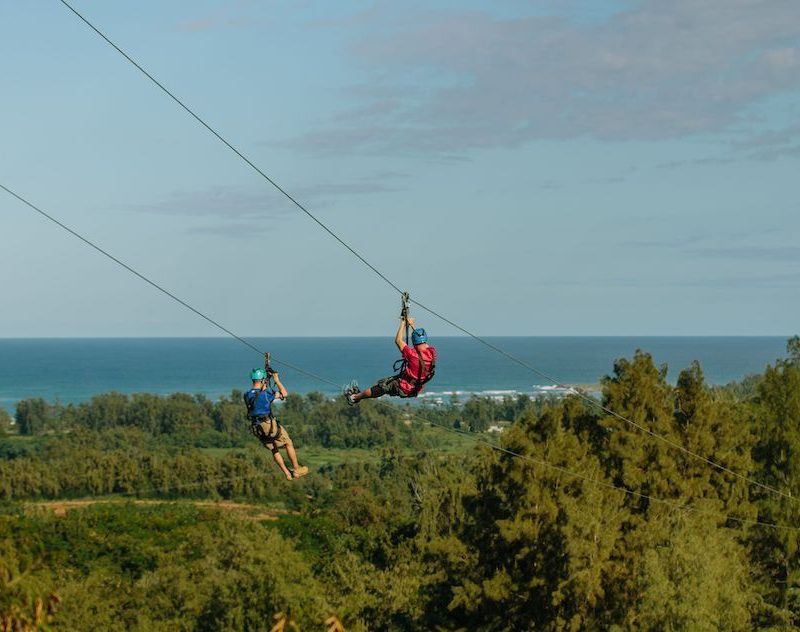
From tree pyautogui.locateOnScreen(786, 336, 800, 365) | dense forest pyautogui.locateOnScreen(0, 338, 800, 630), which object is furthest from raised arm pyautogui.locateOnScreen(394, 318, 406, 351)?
tree pyautogui.locateOnScreen(786, 336, 800, 365)

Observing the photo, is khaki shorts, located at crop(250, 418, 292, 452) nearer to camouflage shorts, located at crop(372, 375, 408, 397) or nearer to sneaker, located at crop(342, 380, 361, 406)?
sneaker, located at crop(342, 380, 361, 406)

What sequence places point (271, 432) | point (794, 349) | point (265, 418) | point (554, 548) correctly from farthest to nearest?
point (794, 349) → point (554, 548) → point (271, 432) → point (265, 418)

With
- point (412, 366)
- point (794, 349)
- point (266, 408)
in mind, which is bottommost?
point (266, 408)

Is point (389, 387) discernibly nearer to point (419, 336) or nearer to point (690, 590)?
point (419, 336)

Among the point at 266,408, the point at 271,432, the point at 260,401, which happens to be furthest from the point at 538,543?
the point at 260,401

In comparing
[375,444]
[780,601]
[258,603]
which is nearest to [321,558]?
[258,603]

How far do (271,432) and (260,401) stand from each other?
92 cm

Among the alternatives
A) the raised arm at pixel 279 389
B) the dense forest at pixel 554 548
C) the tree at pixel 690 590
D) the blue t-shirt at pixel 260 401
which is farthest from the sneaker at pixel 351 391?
the tree at pixel 690 590

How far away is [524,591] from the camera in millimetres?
48469

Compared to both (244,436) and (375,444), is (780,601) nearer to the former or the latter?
(375,444)

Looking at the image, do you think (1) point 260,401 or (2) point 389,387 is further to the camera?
(2) point 389,387

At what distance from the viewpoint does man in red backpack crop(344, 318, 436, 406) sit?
20312 mm

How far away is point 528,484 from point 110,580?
2929cm

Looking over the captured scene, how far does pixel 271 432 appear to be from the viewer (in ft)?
70.6
